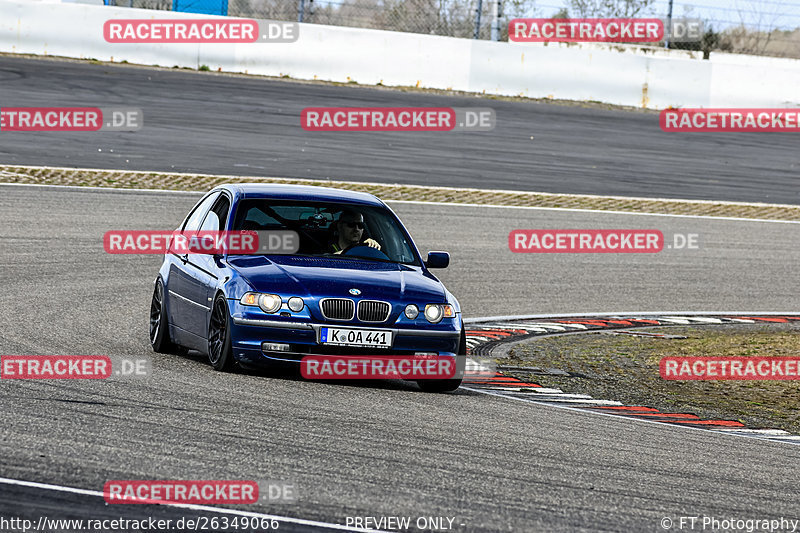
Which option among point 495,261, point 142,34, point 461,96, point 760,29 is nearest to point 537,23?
point 461,96

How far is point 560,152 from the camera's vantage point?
87.2 ft

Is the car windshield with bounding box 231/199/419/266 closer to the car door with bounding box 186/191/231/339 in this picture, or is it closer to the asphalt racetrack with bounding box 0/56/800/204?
the car door with bounding box 186/191/231/339

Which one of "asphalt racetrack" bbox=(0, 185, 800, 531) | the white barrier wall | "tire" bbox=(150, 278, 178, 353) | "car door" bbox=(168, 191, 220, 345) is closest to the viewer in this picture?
"asphalt racetrack" bbox=(0, 185, 800, 531)

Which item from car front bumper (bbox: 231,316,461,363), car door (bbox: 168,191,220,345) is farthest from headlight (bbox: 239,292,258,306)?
car door (bbox: 168,191,220,345)

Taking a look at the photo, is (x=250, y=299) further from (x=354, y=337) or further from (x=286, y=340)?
(x=354, y=337)

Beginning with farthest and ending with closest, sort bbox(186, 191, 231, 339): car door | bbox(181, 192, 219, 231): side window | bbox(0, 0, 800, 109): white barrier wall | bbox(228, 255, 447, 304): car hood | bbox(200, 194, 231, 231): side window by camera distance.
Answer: bbox(0, 0, 800, 109): white barrier wall, bbox(181, 192, 219, 231): side window, bbox(200, 194, 231, 231): side window, bbox(186, 191, 231, 339): car door, bbox(228, 255, 447, 304): car hood

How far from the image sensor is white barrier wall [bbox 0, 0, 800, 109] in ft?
95.6

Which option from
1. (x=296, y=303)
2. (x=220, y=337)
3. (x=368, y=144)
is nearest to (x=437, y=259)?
(x=296, y=303)

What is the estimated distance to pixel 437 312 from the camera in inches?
375

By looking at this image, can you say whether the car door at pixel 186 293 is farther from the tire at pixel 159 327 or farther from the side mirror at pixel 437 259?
the side mirror at pixel 437 259

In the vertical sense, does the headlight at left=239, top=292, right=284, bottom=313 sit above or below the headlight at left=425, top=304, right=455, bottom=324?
above

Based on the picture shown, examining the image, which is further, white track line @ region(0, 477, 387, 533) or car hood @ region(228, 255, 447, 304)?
car hood @ region(228, 255, 447, 304)

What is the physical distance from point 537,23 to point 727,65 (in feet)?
14.8

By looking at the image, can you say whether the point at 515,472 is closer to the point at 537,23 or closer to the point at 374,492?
the point at 374,492
